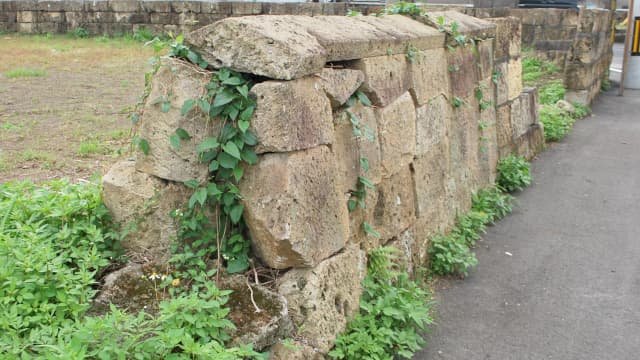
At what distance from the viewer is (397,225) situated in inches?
161

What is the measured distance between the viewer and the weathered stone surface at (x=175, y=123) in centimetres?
305

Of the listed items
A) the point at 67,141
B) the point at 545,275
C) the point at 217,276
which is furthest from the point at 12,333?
the point at 67,141

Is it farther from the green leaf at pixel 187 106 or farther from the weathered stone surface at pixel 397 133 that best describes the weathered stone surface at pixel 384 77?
the green leaf at pixel 187 106

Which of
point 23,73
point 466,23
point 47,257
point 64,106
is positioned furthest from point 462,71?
point 23,73

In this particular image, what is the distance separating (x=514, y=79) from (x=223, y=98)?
15.5 feet

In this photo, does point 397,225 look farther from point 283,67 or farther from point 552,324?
point 283,67

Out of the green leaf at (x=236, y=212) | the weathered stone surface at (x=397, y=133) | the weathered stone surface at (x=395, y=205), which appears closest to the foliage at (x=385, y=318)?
the weathered stone surface at (x=395, y=205)

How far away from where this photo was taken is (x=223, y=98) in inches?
116

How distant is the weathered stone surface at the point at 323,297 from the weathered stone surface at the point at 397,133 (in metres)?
0.69

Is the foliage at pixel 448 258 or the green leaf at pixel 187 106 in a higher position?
the green leaf at pixel 187 106

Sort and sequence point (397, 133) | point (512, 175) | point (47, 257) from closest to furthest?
1. point (47, 257)
2. point (397, 133)
3. point (512, 175)

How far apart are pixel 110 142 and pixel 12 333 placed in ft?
13.1

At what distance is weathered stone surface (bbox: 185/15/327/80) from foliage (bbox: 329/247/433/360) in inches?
44.7

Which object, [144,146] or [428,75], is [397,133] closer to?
[428,75]
